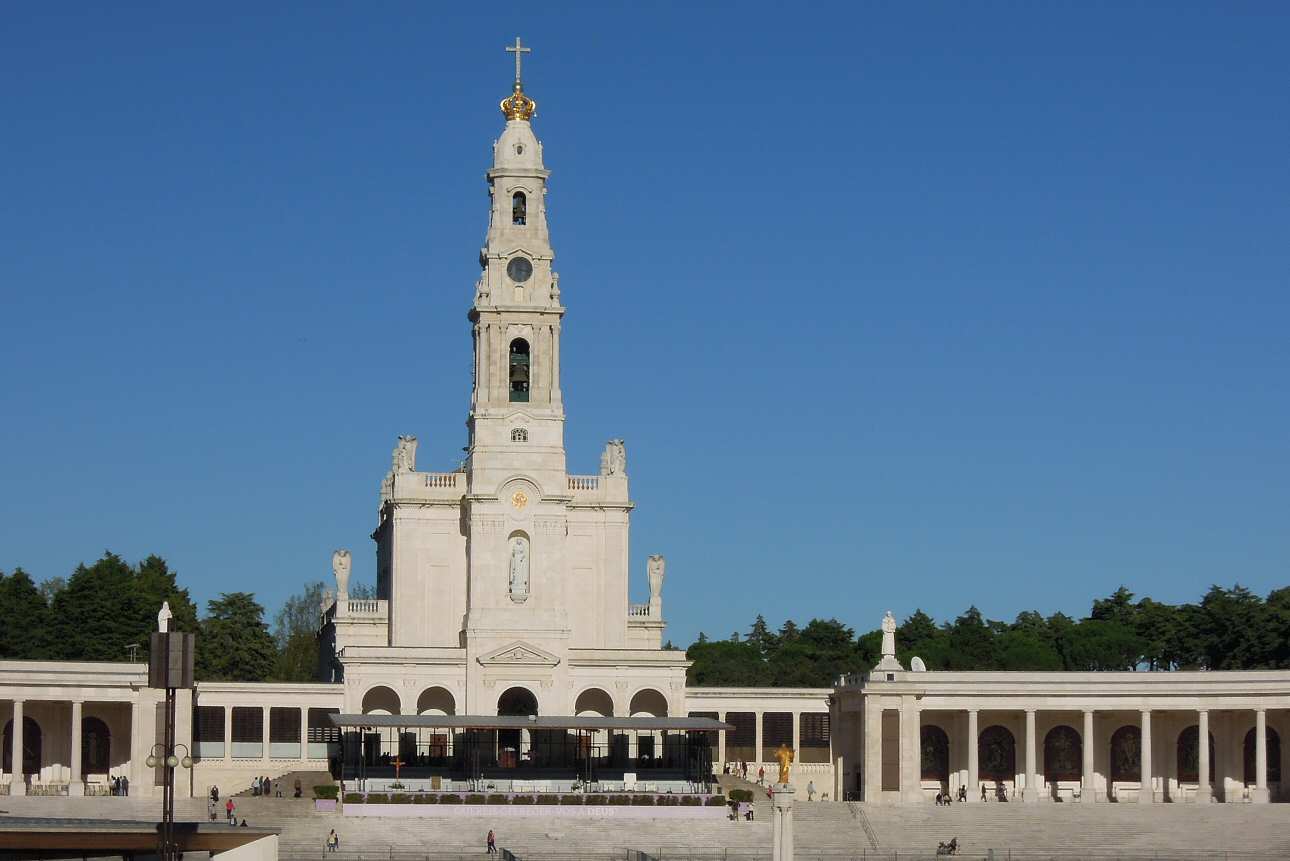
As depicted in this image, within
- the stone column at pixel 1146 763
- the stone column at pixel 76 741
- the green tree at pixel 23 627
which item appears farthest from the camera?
the green tree at pixel 23 627

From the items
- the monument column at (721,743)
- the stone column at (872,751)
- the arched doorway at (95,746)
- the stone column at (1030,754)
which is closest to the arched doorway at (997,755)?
the stone column at (1030,754)

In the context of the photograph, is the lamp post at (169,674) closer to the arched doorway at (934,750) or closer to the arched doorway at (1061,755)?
the arched doorway at (934,750)

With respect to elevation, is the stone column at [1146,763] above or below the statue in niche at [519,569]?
below

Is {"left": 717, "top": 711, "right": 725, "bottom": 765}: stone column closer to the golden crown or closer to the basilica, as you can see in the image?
the basilica

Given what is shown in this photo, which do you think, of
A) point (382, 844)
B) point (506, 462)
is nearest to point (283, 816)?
point (382, 844)

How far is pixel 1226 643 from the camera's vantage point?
414 ft

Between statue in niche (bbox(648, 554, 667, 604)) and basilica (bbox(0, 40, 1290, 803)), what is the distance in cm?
9

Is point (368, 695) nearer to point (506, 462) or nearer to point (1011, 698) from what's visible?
point (506, 462)

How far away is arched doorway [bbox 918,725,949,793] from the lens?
107250 mm

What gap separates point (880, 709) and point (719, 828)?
15331 millimetres

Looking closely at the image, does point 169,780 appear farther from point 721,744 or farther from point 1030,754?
point 1030,754

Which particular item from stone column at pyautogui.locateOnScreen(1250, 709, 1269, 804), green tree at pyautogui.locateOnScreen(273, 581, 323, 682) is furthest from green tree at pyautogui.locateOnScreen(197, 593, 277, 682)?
stone column at pyautogui.locateOnScreen(1250, 709, 1269, 804)

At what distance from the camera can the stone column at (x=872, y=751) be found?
10106 centimetres

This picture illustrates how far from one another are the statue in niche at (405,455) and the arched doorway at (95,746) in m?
17.2
